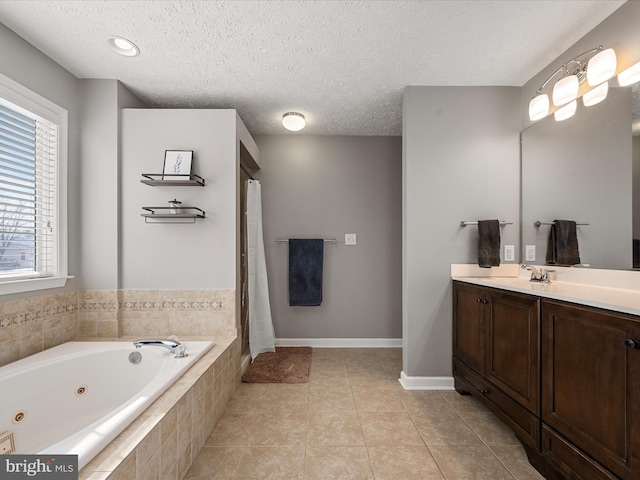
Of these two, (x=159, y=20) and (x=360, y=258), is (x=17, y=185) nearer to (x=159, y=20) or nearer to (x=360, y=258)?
(x=159, y=20)

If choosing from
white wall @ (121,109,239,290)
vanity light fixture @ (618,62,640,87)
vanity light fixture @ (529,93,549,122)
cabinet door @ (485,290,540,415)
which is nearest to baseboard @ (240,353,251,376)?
white wall @ (121,109,239,290)

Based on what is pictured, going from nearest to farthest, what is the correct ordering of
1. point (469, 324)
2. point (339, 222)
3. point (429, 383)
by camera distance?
point (469, 324) → point (429, 383) → point (339, 222)

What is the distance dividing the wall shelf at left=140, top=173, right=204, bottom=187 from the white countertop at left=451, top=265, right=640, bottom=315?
6.70 ft

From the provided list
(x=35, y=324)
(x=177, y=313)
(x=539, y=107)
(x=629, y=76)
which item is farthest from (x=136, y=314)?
(x=629, y=76)

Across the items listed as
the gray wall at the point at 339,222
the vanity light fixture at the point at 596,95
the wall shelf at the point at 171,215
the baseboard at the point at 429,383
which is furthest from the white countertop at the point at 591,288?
the wall shelf at the point at 171,215

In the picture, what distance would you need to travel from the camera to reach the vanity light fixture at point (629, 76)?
147cm

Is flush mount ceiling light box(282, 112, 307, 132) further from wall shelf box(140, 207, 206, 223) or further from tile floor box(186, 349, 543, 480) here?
tile floor box(186, 349, 543, 480)

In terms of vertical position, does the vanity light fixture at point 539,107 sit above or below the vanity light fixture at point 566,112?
above

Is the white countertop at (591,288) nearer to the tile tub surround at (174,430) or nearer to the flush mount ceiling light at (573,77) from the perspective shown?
the flush mount ceiling light at (573,77)

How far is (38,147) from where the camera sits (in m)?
1.86

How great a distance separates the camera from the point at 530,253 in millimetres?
2117

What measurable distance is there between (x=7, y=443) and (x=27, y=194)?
1324 millimetres

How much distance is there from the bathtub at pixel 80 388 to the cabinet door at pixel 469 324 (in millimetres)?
1732

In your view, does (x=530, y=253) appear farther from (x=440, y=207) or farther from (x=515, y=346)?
(x=515, y=346)
